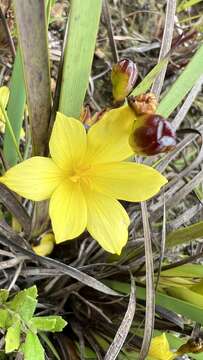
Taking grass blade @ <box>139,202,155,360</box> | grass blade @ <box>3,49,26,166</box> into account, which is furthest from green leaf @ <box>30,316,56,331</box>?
grass blade @ <box>3,49,26,166</box>

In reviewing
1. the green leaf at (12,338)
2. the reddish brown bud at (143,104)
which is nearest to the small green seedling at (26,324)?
the green leaf at (12,338)

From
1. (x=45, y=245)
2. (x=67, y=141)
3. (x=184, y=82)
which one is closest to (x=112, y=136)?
(x=67, y=141)

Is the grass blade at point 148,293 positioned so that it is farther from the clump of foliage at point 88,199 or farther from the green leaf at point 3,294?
the green leaf at point 3,294

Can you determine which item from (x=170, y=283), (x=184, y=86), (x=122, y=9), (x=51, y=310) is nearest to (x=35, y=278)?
(x=51, y=310)

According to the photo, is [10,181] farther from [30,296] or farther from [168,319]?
[168,319]

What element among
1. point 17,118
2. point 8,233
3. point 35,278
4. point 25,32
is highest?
point 25,32
